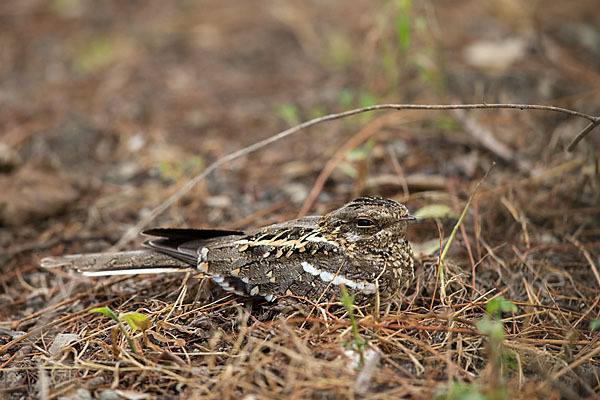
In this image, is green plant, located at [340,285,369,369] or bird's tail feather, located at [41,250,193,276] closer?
green plant, located at [340,285,369,369]

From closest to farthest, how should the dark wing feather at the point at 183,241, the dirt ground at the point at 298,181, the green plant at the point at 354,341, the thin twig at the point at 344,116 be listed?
the green plant at the point at 354,341, the dirt ground at the point at 298,181, the thin twig at the point at 344,116, the dark wing feather at the point at 183,241

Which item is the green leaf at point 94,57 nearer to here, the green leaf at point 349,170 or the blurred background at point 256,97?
the blurred background at point 256,97

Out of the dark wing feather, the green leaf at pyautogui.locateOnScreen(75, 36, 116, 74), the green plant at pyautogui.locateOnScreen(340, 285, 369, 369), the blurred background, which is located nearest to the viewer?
the green plant at pyautogui.locateOnScreen(340, 285, 369, 369)

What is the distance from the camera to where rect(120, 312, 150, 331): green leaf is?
236 centimetres

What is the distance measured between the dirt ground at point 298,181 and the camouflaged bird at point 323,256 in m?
0.14

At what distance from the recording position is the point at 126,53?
22.2 feet

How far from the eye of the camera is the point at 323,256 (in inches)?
105

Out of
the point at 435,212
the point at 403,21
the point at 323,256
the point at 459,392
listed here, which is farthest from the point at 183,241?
the point at 403,21

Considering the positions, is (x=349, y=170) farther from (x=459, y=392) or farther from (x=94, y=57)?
(x=94, y=57)

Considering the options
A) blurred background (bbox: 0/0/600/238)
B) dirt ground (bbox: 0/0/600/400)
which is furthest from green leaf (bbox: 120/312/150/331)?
blurred background (bbox: 0/0/600/238)

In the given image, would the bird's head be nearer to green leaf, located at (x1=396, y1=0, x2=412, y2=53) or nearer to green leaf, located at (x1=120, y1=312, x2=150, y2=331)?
green leaf, located at (x1=120, y1=312, x2=150, y2=331)

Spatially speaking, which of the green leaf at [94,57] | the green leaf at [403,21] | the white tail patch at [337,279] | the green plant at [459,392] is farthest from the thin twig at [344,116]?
the green leaf at [94,57]

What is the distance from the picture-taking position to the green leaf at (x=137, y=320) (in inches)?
92.9

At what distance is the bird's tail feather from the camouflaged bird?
85 mm
